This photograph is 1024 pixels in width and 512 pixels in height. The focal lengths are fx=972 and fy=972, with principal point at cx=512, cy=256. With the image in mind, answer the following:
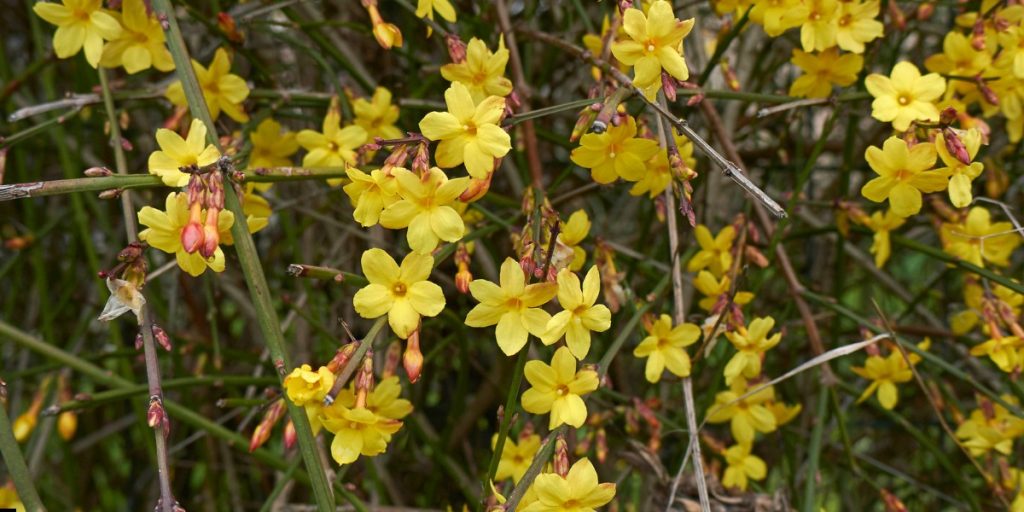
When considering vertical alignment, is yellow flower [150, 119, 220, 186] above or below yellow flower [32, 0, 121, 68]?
below

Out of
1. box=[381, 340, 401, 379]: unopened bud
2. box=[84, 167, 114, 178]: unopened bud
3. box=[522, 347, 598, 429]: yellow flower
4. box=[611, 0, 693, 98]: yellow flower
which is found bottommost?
box=[381, 340, 401, 379]: unopened bud

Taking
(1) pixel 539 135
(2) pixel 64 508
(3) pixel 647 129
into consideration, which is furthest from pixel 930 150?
(2) pixel 64 508

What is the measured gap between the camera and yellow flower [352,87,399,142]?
64.3 inches

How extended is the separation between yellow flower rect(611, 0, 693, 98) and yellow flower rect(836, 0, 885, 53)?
0.48 m

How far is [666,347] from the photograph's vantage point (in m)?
1.51

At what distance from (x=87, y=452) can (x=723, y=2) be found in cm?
228

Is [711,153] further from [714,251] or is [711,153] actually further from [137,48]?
[137,48]

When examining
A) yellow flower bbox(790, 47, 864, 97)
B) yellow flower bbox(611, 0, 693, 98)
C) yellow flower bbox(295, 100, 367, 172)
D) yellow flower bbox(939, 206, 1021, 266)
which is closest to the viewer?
yellow flower bbox(611, 0, 693, 98)

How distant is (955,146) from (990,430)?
0.65 meters

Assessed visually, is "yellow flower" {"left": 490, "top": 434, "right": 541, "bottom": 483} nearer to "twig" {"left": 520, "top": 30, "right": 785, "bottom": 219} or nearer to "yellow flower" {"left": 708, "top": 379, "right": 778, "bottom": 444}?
"yellow flower" {"left": 708, "top": 379, "right": 778, "bottom": 444}

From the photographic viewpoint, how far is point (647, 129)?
5.26 ft

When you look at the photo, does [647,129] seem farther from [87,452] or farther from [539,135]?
[87,452]

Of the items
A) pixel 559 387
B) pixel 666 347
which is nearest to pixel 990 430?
pixel 666 347

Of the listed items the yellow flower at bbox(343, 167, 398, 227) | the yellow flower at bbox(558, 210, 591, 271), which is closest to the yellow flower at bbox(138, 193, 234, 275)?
the yellow flower at bbox(343, 167, 398, 227)
